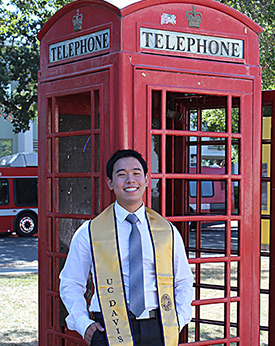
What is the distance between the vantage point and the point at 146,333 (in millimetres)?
2762

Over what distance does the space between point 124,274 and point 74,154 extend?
1.84m

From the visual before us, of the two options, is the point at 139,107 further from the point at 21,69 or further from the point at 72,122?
the point at 21,69

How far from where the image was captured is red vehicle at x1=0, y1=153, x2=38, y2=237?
18234mm

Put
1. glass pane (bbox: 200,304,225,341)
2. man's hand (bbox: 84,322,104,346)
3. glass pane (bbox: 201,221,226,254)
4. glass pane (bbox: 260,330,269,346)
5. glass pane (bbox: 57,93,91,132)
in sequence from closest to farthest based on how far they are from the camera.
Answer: man's hand (bbox: 84,322,104,346)
glass pane (bbox: 57,93,91,132)
glass pane (bbox: 260,330,269,346)
glass pane (bbox: 200,304,225,341)
glass pane (bbox: 201,221,226,254)

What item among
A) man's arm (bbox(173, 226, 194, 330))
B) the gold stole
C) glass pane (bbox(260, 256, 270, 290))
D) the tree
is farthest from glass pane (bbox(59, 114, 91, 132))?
the tree

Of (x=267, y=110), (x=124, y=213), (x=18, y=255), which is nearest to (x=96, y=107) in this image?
(x=124, y=213)

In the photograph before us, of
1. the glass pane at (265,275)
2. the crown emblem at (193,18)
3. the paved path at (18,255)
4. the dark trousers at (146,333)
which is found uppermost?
the crown emblem at (193,18)

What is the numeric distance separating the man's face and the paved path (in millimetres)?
8215

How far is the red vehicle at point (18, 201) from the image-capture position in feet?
59.8

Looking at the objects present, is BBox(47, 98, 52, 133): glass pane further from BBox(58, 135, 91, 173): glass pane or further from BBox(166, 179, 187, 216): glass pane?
BBox(166, 179, 187, 216): glass pane

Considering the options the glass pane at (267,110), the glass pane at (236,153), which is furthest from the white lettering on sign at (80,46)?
the glass pane at (267,110)

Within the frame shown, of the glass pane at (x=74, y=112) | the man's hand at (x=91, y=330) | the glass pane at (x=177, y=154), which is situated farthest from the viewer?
the glass pane at (x=177, y=154)

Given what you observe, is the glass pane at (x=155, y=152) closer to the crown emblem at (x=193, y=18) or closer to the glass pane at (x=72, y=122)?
the glass pane at (x=72, y=122)

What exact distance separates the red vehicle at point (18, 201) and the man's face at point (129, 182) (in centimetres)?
1587
